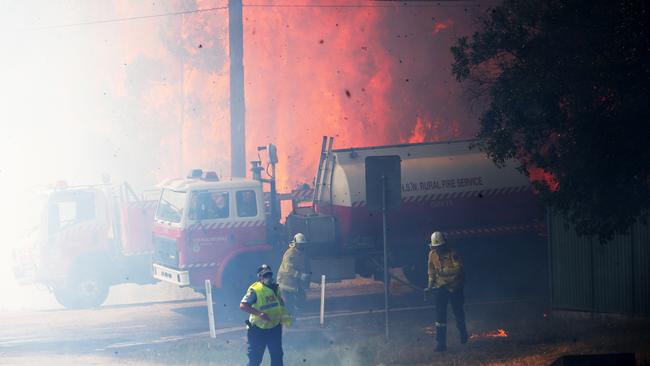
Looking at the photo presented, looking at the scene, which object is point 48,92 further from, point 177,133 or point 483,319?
point 483,319

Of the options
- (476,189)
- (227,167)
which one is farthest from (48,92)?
(476,189)

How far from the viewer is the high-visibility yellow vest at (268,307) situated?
38.4 ft

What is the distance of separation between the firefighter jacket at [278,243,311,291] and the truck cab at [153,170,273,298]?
7.58 ft

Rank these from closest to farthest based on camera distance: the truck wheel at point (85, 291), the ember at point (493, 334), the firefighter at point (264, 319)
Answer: the firefighter at point (264, 319), the ember at point (493, 334), the truck wheel at point (85, 291)

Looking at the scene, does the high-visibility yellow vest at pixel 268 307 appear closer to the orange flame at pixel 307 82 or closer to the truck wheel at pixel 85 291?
the truck wheel at pixel 85 291

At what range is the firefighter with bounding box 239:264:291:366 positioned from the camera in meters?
11.7

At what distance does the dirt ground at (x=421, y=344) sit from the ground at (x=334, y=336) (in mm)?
17

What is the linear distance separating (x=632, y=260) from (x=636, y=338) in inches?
60.6

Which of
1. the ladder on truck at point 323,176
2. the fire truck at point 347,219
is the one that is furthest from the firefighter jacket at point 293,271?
the ladder on truck at point 323,176

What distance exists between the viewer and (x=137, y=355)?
15.4 meters

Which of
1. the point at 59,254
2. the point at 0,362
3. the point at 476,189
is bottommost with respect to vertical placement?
the point at 0,362

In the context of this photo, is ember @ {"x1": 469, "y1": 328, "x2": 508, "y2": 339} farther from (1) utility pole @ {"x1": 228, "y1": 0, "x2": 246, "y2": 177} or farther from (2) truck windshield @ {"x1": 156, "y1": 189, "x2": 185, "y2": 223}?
(1) utility pole @ {"x1": 228, "y1": 0, "x2": 246, "y2": 177}

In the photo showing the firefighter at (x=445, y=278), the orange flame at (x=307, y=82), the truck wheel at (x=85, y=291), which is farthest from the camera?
the orange flame at (x=307, y=82)

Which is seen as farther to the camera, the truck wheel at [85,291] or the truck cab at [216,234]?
the truck wheel at [85,291]
